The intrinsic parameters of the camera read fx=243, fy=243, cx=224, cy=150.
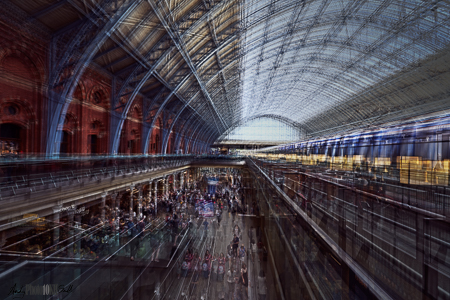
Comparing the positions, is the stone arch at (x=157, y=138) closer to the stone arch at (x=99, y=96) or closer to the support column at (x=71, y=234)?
the stone arch at (x=99, y=96)

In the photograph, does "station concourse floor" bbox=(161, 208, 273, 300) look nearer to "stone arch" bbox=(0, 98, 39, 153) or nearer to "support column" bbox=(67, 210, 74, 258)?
"support column" bbox=(67, 210, 74, 258)

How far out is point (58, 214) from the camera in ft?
31.8

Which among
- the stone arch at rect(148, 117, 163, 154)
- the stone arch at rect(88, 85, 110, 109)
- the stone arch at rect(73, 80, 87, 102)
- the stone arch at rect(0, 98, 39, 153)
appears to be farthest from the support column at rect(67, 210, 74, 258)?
the stone arch at rect(148, 117, 163, 154)

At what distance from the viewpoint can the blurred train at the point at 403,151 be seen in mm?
3963

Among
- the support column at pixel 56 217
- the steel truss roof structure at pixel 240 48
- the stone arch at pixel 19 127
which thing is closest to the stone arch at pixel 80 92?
the steel truss roof structure at pixel 240 48

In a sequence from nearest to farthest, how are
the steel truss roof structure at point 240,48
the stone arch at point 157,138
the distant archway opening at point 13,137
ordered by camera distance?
the distant archway opening at point 13,137 → the steel truss roof structure at point 240,48 → the stone arch at point 157,138

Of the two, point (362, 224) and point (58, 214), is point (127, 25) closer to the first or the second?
point (58, 214)

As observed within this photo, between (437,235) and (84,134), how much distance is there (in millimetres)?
21124

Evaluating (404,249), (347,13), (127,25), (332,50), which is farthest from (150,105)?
(404,249)

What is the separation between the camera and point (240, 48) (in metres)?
25.9

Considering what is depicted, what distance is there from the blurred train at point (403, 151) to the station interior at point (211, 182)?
56 millimetres

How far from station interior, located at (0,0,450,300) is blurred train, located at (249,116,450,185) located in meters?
0.06

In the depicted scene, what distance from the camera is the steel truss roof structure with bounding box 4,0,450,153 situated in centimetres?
1414

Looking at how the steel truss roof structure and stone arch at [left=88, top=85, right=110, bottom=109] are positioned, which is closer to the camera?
the steel truss roof structure
